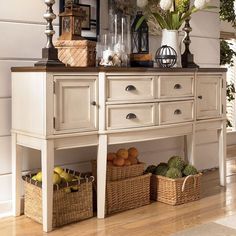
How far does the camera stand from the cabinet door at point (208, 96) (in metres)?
3.57

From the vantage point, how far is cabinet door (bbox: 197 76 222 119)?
11.7 feet

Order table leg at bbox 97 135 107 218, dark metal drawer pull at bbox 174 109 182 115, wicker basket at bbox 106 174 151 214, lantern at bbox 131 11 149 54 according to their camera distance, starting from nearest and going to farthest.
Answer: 1. table leg at bbox 97 135 107 218
2. wicker basket at bbox 106 174 151 214
3. dark metal drawer pull at bbox 174 109 182 115
4. lantern at bbox 131 11 149 54

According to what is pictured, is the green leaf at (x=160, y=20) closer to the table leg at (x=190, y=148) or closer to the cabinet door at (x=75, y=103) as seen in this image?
the table leg at (x=190, y=148)

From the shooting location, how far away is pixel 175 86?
331 centimetres

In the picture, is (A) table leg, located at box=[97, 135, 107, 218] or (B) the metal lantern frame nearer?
(A) table leg, located at box=[97, 135, 107, 218]

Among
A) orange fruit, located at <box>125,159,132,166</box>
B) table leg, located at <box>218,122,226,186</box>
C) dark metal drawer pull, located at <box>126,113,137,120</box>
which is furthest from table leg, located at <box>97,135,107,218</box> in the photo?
table leg, located at <box>218,122,226,186</box>

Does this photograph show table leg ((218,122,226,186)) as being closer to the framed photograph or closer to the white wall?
the white wall

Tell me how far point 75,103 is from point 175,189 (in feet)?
3.39

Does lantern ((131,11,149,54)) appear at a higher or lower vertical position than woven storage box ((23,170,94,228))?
higher

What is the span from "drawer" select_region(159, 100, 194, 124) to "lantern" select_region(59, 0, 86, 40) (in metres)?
0.76

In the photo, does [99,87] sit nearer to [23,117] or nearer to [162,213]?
[23,117]

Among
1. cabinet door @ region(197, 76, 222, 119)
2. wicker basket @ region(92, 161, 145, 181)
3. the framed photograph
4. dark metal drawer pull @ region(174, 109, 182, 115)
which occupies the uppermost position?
the framed photograph

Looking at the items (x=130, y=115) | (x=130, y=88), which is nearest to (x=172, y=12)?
(x=130, y=88)

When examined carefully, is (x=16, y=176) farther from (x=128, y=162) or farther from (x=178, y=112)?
(x=178, y=112)
